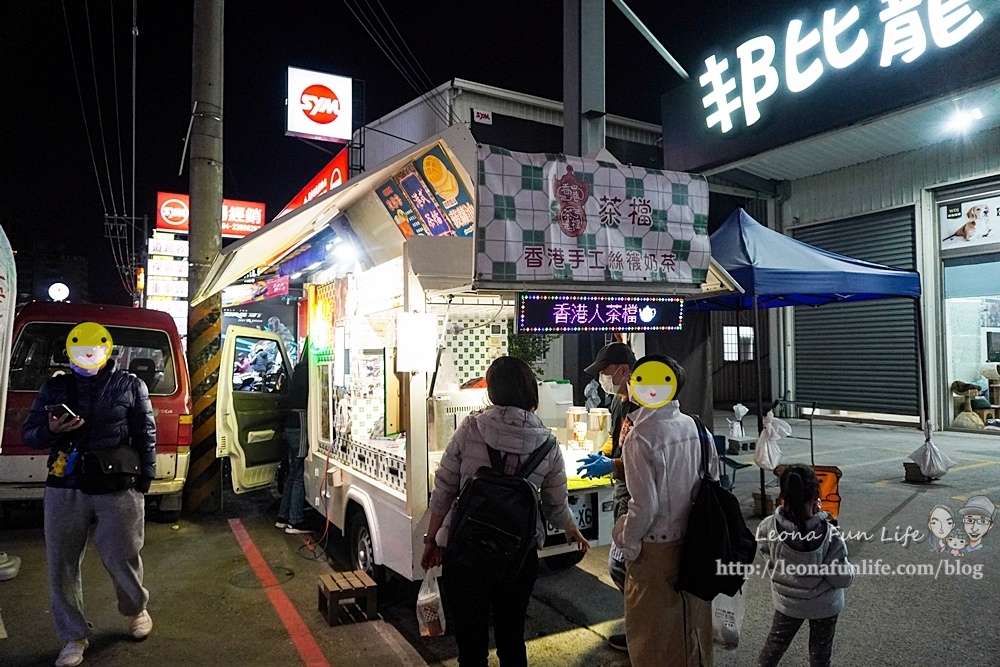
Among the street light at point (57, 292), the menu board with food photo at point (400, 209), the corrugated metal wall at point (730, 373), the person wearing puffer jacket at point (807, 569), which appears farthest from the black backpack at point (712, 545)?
the street light at point (57, 292)

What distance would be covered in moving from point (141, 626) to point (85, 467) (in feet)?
3.91

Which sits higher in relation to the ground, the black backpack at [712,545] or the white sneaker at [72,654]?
the black backpack at [712,545]

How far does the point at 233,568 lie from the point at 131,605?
1.53m

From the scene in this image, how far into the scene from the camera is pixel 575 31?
27.1 ft

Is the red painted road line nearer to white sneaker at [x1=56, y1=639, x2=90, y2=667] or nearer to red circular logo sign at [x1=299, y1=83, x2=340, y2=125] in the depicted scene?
white sneaker at [x1=56, y1=639, x2=90, y2=667]

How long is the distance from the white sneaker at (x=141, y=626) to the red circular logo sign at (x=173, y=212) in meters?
22.1

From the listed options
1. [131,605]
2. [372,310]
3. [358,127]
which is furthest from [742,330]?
[131,605]

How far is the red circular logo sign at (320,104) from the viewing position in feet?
57.6

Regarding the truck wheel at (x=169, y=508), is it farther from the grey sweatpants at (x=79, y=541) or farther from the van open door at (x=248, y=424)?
the grey sweatpants at (x=79, y=541)

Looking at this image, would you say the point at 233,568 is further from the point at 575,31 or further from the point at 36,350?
the point at 575,31

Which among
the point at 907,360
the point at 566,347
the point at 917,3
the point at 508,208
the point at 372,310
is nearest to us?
the point at 508,208

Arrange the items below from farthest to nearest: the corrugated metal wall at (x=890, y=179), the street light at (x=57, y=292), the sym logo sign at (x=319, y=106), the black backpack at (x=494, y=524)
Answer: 1. the street light at (x=57, y=292)
2. the sym logo sign at (x=319, y=106)
3. the corrugated metal wall at (x=890, y=179)
4. the black backpack at (x=494, y=524)

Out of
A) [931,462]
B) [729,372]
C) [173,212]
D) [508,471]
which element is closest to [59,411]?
[508,471]

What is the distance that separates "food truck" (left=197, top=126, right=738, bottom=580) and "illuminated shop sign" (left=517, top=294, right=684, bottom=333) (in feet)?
0.04
